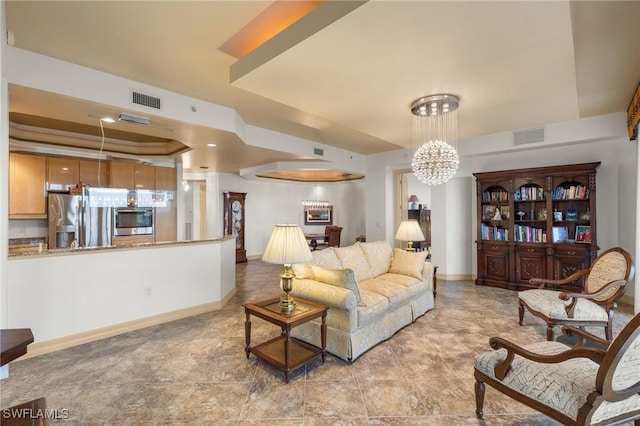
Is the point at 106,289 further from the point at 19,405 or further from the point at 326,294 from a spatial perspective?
the point at 326,294

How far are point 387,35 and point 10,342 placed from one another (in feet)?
8.33

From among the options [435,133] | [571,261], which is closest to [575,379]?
[435,133]

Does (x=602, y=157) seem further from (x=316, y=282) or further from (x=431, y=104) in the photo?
(x=316, y=282)

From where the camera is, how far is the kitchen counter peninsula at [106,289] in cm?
285

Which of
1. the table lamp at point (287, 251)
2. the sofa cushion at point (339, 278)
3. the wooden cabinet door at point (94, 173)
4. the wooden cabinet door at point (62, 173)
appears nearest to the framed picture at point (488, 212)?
the sofa cushion at point (339, 278)

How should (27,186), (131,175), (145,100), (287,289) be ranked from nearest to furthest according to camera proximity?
(287,289)
(145,100)
(27,186)
(131,175)

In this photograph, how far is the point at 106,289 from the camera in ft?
10.8

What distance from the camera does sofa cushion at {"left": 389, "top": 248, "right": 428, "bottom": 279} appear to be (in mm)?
3918

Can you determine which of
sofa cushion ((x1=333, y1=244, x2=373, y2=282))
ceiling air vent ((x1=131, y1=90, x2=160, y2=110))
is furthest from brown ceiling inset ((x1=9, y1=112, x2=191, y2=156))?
sofa cushion ((x1=333, y1=244, x2=373, y2=282))

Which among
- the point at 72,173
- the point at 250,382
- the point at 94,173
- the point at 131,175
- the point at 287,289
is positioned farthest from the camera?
the point at 131,175

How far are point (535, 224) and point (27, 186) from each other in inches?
333

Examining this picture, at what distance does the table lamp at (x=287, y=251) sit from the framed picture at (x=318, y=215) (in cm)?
746

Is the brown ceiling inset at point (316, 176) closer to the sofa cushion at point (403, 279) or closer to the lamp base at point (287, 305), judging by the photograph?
the sofa cushion at point (403, 279)

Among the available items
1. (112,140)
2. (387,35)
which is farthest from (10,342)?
(112,140)
